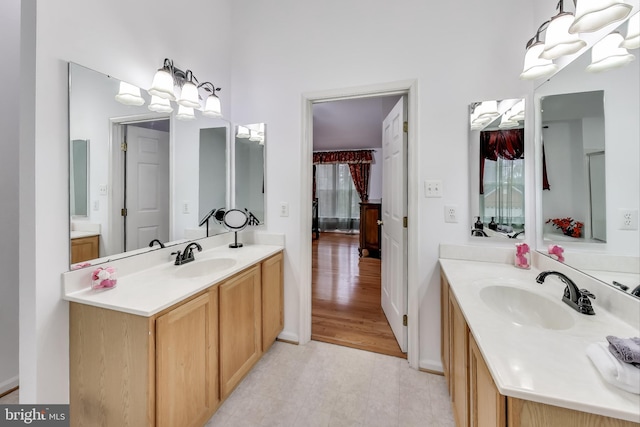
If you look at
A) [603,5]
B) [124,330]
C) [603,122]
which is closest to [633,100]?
[603,122]

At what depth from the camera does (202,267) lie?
182cm

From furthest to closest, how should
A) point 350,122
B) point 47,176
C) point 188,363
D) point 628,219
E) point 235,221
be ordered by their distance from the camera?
point 350,122 → point 235,221 → point 188,363 → point 47,176 → point 628,219

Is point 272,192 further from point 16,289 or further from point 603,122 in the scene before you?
point 603,122

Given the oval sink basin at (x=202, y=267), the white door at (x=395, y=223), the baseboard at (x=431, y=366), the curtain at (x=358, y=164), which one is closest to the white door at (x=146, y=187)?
the oval sink basin at (x=202, y=267)

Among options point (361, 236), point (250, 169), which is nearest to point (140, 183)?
point (250, 169)

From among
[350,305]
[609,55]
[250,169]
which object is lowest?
[350,305]

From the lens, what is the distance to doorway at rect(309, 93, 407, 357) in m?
2.19

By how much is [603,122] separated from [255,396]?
2.29 meters

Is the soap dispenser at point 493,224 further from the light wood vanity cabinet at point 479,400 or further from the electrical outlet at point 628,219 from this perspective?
the electrical outlet at point 628,219

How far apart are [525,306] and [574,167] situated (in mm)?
757

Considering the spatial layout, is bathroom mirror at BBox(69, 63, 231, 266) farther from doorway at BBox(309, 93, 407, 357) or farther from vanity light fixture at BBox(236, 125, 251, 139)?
doorway at BBox(309, 93, 407, 357)

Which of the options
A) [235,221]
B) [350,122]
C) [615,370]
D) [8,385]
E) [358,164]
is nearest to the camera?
[615,370]

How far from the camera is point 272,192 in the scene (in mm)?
2238

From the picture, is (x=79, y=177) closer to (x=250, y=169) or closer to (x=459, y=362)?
(x=250, y=169)
